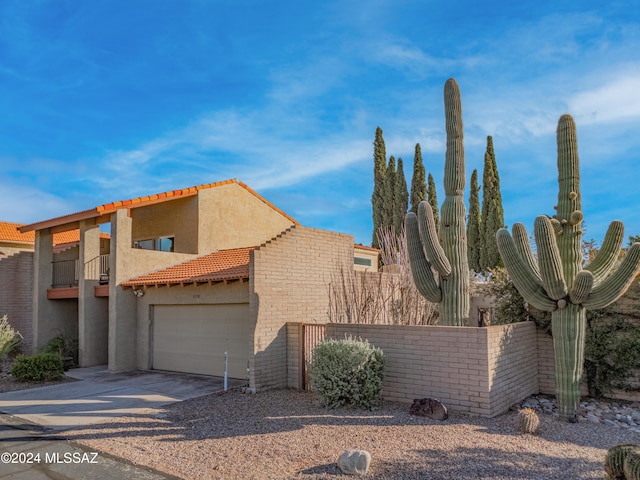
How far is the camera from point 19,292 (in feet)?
62.3

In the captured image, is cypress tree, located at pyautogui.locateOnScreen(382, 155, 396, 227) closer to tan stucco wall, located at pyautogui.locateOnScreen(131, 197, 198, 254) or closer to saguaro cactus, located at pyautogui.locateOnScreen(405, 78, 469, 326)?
tan stucco wall, located at pyautogui.locateOnScreen(131, 197, 198, 254)

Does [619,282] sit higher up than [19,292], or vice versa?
[619,282]

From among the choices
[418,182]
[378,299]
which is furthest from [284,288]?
[418,182]

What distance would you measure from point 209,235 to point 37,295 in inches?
280

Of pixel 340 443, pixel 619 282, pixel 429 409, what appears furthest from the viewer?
pixel 429 409

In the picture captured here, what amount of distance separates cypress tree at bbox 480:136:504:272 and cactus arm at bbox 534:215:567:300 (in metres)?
22.7

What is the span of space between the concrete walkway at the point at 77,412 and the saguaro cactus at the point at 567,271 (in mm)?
7030

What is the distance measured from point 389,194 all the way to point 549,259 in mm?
27412

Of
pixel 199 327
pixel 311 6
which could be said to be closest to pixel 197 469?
pixel 199 327

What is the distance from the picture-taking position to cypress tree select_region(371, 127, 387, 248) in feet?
117

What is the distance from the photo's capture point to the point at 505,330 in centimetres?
926

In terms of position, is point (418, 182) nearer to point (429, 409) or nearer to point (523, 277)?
point (523, 277)

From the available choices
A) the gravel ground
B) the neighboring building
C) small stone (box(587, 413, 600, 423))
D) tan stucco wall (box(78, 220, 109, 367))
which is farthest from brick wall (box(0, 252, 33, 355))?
small stone (box(587, 413, 600, 423))

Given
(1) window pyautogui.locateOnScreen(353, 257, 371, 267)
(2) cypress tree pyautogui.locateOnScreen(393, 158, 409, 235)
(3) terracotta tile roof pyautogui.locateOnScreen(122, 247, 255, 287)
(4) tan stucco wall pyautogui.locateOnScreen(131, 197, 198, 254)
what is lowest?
(3) terracotta tile roof pyautogui.locateOnScreen(122, 247, 255, 287)
